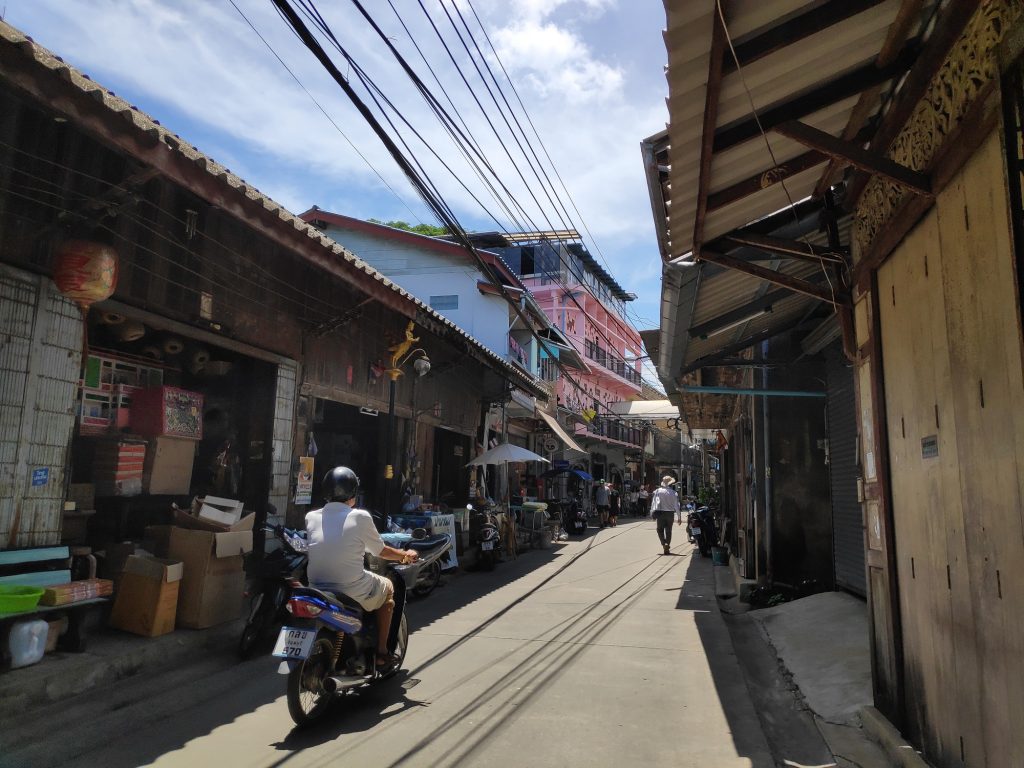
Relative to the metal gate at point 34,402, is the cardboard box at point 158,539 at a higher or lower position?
lower

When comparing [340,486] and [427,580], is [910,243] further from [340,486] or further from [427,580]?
[427,580]

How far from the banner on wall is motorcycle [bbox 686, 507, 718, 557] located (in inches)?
381

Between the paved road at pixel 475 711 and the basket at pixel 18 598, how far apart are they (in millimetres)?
696

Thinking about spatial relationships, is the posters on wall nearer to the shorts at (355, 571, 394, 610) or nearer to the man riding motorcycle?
the shorts at (355, 571, 394, 610)

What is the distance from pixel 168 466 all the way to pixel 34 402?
2437 mm

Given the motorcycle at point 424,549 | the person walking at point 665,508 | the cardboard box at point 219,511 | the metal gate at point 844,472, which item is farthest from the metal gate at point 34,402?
the person walking at point 665,508

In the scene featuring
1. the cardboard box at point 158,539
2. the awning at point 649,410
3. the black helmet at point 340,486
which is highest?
the awning at point 649,410

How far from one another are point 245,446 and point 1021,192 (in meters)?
7.66

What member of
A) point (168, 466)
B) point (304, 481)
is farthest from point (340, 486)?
point (304, 481)

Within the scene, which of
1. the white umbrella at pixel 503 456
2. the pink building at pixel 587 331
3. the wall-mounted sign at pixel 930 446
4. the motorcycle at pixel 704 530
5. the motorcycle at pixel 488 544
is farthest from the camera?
the pink building at pixel 587 331

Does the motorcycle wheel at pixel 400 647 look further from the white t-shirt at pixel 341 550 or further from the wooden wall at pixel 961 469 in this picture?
the wooden wall at pixel 961 469

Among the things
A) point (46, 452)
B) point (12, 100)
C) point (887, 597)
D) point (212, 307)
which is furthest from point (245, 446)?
point (887, 597)

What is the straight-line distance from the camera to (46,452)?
5.23m

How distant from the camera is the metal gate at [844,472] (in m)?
7.36
